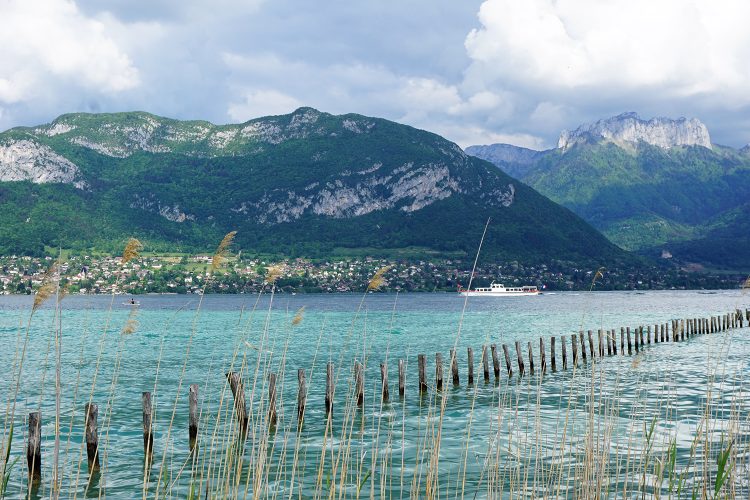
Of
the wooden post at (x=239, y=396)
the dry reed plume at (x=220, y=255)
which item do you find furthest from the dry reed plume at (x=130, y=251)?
the wooden post at (x=239, y=396)

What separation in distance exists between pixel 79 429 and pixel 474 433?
33.2 feet

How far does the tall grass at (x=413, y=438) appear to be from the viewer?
6816 mm

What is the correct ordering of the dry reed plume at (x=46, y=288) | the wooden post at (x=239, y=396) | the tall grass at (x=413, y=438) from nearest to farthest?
1. the dry reed plume at (x=46, y=288)
2. the tall grass at (x=413, y=438)
3. the wooden post at (x=239, y=396)

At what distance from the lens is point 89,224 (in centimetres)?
17912

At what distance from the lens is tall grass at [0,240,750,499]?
6816 millimetres

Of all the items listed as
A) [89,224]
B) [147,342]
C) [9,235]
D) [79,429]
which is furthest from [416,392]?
[89,224]

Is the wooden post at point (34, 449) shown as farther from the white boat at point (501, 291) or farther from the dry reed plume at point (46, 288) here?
the white boat at point (501, 291)

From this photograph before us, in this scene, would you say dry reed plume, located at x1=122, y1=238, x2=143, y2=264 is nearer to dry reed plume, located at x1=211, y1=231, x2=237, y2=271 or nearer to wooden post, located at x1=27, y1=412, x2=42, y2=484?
dry reed plume, located at x1=211, y1=231, x2=237, y2=271

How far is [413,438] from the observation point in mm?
16047

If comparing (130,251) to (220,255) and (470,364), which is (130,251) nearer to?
(220,255)

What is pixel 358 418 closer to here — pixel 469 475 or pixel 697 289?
pixel 469 475

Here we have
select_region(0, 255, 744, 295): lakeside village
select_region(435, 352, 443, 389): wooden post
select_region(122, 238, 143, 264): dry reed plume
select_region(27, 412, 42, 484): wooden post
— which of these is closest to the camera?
select_region(122, 238, 143, 264): dry reed plume

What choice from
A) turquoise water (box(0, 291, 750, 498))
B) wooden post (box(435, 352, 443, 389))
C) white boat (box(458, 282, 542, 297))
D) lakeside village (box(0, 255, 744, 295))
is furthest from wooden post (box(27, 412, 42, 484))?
white boat (box(458, 282, 542, 297))

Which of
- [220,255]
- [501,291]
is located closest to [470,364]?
[220,255]
